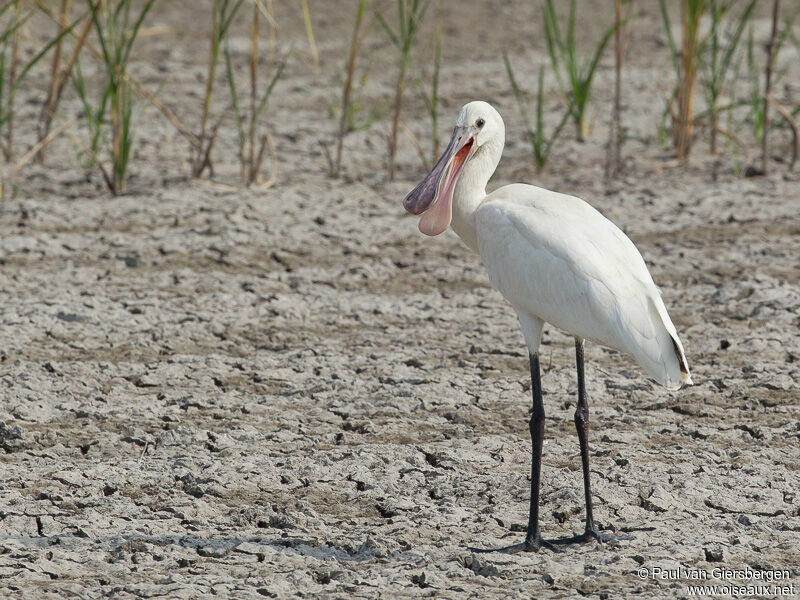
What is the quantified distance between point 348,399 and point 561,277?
54.6 inches

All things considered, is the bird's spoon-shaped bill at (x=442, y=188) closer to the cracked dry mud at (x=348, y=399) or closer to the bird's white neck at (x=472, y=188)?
the bird's white neck at (x=472, y=188)

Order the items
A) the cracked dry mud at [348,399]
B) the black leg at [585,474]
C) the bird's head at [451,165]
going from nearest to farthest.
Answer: the cracked dry mud at [348,399] < the black leg at [585,474] < the bird's head at [451,165]

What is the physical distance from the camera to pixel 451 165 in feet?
14.4

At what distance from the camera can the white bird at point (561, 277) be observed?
3.85 m

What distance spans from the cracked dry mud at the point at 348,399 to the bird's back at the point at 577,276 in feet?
2.18

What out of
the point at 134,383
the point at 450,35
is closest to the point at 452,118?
the point at 450,35

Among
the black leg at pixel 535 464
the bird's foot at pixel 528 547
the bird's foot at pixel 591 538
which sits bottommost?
the bird's foot at pixel 528 547

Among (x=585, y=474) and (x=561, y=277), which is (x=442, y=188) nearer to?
(x=561, y=277)

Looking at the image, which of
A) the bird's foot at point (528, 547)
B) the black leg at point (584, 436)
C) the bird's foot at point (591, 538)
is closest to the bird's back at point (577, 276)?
the black leg at point (584, 436)

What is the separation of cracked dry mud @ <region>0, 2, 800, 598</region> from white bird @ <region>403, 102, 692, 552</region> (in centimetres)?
41

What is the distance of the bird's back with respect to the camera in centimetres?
384

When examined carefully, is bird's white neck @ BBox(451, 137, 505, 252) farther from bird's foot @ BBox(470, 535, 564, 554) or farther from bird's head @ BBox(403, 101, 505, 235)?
bird's foot @ BBox(470, 535, 564, 554)

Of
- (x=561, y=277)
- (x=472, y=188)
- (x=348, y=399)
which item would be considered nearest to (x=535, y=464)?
(x=561, y=277)

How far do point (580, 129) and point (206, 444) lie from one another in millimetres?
5092
